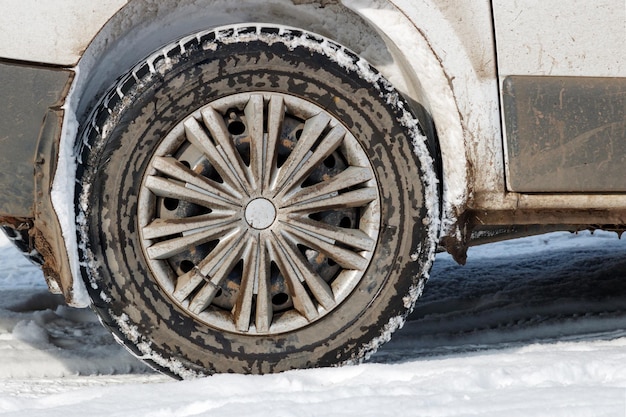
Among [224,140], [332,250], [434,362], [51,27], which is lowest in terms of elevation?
[434,362]

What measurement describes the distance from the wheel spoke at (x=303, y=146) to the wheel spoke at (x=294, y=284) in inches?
7.7

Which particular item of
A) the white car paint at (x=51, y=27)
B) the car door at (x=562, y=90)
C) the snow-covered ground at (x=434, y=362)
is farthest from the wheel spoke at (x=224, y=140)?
the car door at (x=562, y=90)

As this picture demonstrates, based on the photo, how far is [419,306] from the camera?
436 cm

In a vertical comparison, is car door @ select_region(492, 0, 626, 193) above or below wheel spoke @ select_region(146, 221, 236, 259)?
above

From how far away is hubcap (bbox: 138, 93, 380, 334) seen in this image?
3.14 m

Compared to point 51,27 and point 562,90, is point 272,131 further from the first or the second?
point 562,90

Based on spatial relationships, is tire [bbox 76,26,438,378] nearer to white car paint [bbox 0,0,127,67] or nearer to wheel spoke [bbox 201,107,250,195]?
wheel spoke [bbox 201,107,250,195]

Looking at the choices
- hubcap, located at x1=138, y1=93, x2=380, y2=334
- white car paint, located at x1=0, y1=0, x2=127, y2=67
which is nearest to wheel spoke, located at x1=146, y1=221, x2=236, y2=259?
hubcap, located at x1=138, y1=93, x2=380, y2=334

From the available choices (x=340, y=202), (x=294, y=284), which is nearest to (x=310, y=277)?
(x=294, y=284)

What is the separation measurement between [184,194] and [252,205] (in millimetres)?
216

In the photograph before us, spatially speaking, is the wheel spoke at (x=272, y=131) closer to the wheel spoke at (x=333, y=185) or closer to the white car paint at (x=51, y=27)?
the wheel spoke at (x=333, y=185)

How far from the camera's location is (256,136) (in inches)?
124

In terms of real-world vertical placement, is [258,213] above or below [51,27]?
below

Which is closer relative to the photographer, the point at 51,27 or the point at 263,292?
the point at 51,27
